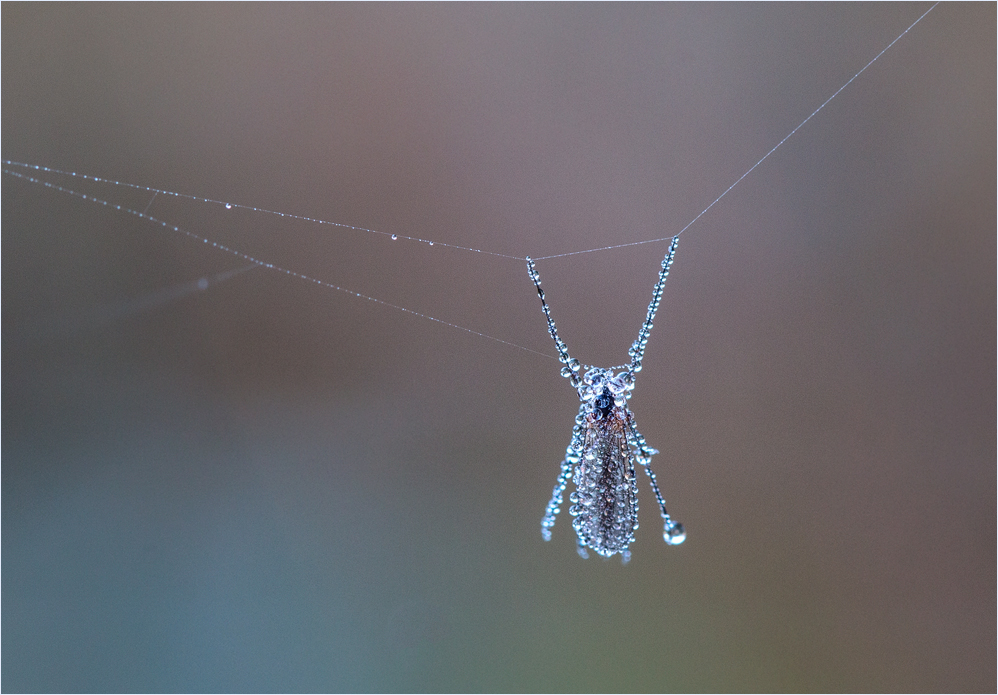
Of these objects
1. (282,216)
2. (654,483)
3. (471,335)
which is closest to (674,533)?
(654,483)

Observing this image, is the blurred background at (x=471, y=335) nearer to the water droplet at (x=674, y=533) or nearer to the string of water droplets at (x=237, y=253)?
the string of water droplets at (x=237, y=253)

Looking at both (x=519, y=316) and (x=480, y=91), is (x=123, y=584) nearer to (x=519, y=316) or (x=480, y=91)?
(x=519, y=316)

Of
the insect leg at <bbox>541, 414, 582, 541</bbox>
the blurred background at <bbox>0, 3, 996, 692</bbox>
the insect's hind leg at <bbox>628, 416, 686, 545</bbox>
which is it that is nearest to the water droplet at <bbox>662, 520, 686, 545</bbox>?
the insect's hind leg at <bbox>628, 416, 686, 545</bbox>

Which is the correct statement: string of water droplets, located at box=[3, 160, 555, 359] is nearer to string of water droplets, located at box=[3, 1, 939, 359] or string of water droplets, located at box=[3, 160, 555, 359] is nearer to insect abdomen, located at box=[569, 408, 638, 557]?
string of water droplets, located at box=[3, 1, 939, 359]

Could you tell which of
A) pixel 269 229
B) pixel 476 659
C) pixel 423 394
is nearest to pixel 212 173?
pixel 269 229

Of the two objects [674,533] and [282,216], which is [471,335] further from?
[674,533]
